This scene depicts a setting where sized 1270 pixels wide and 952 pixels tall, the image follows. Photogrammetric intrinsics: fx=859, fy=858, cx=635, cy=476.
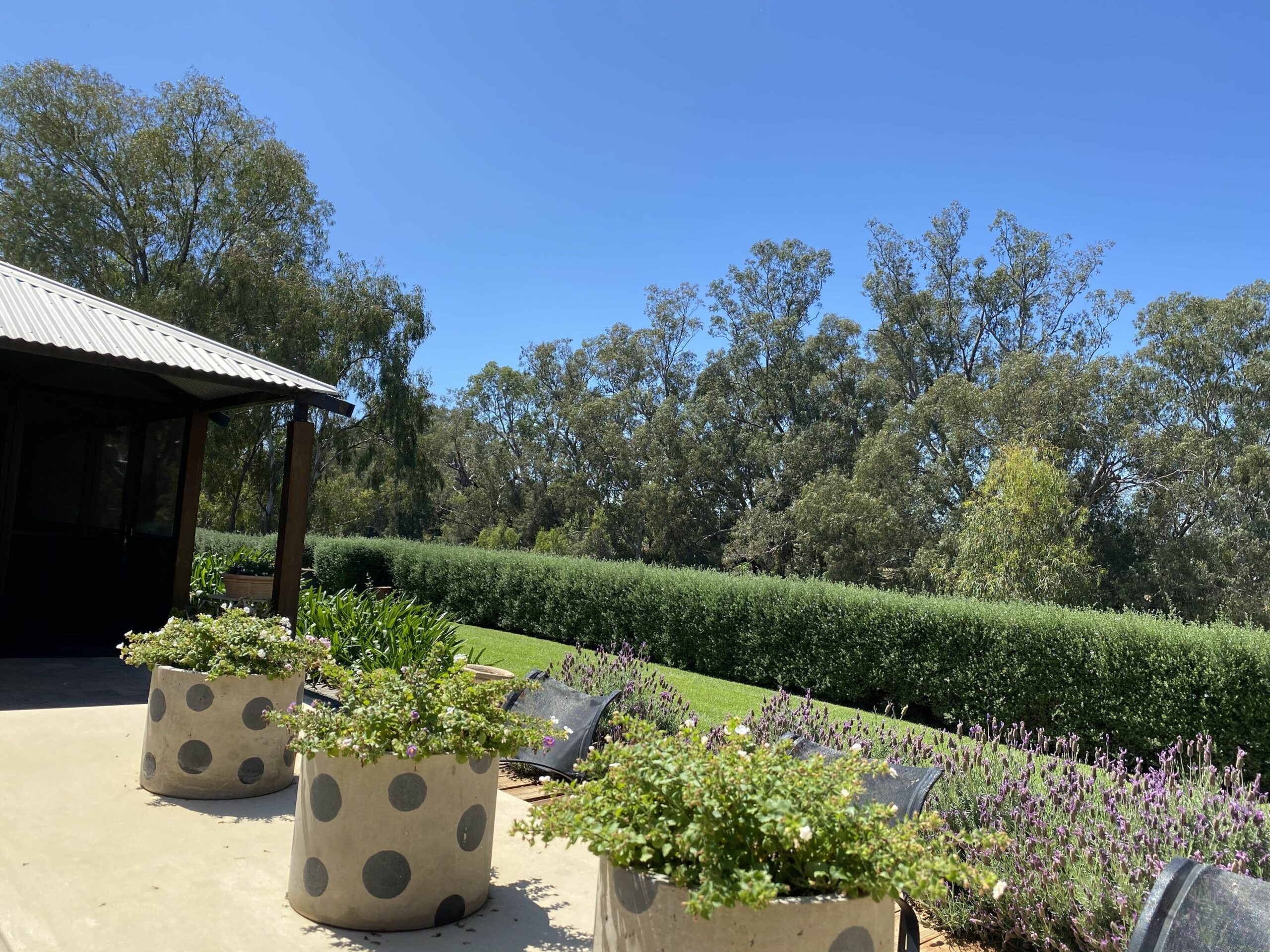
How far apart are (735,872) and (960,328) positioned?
36933 mm

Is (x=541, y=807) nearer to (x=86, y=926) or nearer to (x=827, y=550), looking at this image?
(x=86, y=926)

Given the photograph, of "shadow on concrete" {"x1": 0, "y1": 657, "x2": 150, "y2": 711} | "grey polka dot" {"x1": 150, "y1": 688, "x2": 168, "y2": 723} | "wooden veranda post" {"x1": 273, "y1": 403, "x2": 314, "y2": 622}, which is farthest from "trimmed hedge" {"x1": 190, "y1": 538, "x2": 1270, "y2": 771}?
"shadow on concrete" {"x1": 0, "y1": 657, "x2": 150, "y2": 711}

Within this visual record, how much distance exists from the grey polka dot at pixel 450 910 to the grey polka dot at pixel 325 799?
0.52 metres

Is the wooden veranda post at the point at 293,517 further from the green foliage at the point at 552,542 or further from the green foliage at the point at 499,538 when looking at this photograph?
the green foliage at the point at 499,538

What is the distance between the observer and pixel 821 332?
37.9m

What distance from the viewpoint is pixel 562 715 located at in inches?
206

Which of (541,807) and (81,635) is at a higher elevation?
(541,807)

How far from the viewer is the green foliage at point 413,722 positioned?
3.06 metres

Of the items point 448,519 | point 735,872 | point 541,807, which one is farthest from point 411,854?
point 448,519

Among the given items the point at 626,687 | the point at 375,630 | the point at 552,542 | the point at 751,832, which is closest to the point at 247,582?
the point at 375,630

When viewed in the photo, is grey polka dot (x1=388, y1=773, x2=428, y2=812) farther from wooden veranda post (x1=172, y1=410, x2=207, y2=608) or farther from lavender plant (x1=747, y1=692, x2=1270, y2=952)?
wooden veranda post (x1=172, y1=410, x2=207, y2=608)

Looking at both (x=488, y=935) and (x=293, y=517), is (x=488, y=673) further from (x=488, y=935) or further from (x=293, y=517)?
(x=488, y=935)

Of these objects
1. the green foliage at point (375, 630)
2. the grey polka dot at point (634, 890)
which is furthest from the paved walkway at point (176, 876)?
the green foliage at point (375, 630)

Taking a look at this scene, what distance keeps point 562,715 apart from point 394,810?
2.23 m
